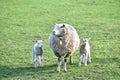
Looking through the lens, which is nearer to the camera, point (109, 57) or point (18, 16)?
point (109, 57)

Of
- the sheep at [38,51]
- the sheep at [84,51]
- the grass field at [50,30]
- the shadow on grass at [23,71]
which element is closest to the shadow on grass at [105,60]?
the grass field at [50,30]

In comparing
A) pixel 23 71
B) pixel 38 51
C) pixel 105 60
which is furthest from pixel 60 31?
pixel 105 60

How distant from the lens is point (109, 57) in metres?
10.1

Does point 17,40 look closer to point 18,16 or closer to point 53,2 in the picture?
point 18,16

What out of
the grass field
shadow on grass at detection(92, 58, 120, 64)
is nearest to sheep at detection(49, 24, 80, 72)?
the grass field

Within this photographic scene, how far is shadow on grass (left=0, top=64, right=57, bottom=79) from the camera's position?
8.60 metres

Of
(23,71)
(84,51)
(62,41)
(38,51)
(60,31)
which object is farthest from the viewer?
(84,51)

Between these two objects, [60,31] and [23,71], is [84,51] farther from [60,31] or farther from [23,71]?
[23,71]

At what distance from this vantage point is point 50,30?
13.8 m

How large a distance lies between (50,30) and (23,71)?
5.11 metres

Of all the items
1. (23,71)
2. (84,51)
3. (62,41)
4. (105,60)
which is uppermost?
(62,41)

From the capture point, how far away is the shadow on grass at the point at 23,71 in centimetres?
860

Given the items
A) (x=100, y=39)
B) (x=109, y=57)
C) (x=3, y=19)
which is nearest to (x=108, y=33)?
(x=100, y=39)

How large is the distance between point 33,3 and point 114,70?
44.2ft
